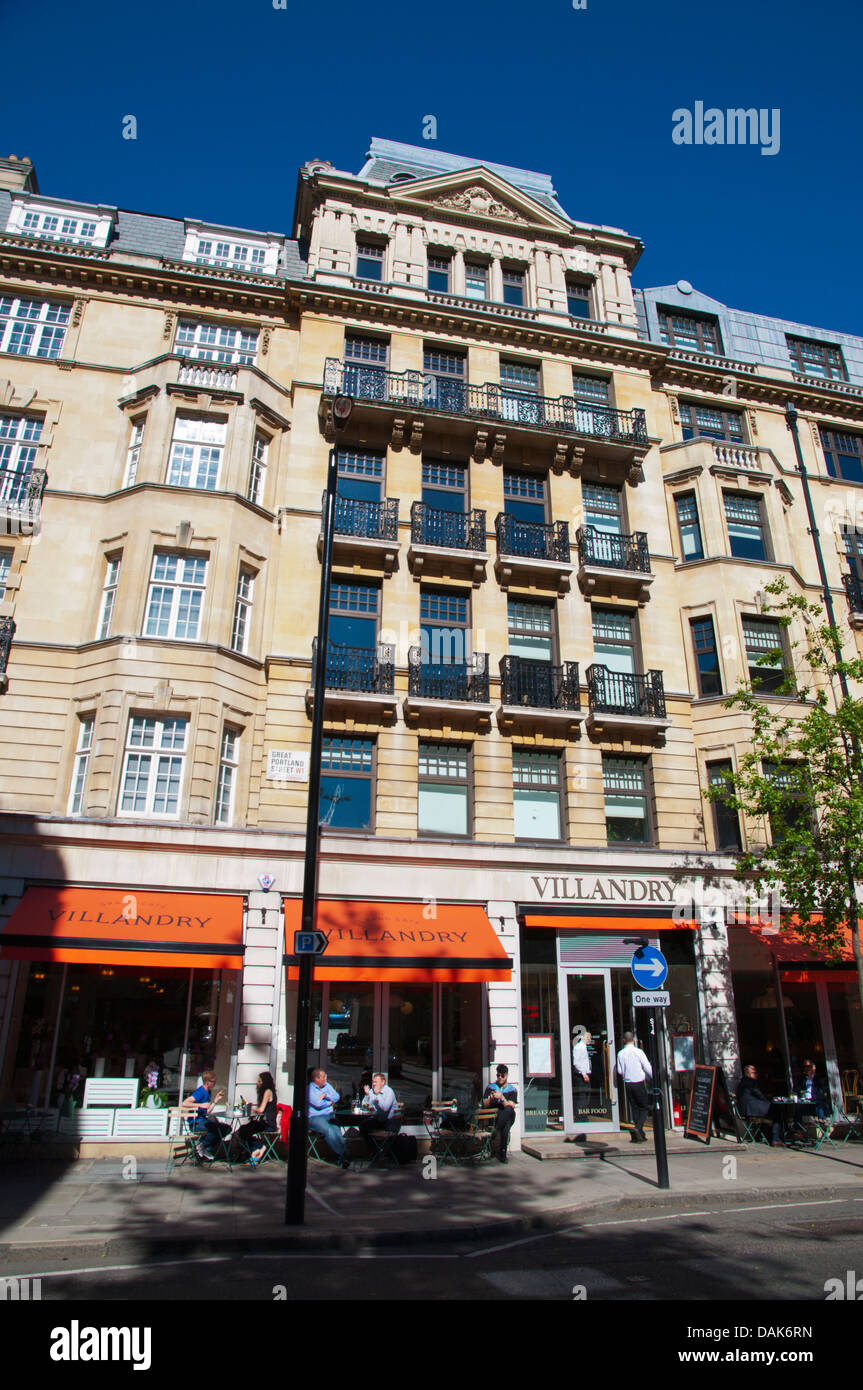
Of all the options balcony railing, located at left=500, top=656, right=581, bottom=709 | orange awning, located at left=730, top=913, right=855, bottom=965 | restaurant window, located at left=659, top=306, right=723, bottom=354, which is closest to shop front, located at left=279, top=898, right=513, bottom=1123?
balcony railing, located at left=500, top=656, right=581, bottom=709

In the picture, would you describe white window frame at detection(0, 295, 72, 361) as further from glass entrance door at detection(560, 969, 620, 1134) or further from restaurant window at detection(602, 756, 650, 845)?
glass entrance door at detection(560, 969, 620, 1134)

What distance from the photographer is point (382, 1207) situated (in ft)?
36.6

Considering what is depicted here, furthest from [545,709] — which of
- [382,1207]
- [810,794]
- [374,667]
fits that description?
[382,1207]

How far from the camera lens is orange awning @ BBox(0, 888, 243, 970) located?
47.5ft

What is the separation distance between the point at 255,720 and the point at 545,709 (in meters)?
6.84

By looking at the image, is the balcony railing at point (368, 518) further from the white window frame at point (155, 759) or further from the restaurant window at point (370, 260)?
the restaurant window at point (370, 260)

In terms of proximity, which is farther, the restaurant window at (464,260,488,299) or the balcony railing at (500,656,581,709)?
the restaurant window at (464,260,488,299)

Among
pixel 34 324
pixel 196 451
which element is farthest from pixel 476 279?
pixel 34 324

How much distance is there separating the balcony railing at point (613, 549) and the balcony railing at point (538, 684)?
3.31 metres

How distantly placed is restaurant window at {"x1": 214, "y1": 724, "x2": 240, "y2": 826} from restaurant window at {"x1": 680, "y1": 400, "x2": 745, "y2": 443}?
1676 centimetres

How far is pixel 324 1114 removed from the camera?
14281 millimetres

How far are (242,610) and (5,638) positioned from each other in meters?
5.17

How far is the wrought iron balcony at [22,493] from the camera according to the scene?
754 inches

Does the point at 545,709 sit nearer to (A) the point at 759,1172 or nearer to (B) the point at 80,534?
(A) the point at 759,1172
